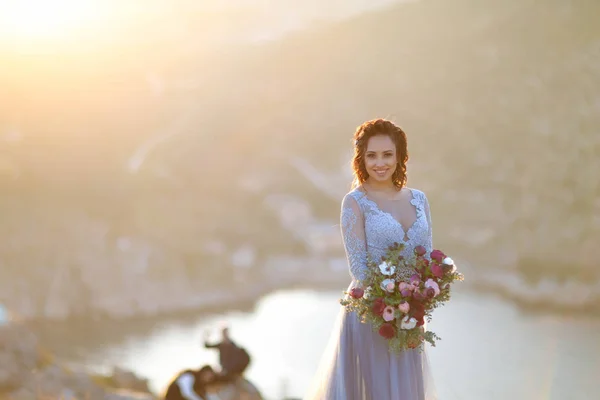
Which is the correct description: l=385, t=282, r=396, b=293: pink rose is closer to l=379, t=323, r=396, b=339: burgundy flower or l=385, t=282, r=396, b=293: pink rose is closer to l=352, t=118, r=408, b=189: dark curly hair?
l=379, t=323, r=396, b=339: burgundy flower

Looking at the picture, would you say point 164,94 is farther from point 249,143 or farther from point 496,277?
point 496,277

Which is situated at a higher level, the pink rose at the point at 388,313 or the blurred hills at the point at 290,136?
the blurred hills at the point at 290,136

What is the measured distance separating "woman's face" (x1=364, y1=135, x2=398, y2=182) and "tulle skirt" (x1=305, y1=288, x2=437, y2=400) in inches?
20.3

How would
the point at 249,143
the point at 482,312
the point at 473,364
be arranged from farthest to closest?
the point at 249,143, the point at 482,312, the point at 473,364

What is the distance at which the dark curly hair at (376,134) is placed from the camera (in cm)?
202

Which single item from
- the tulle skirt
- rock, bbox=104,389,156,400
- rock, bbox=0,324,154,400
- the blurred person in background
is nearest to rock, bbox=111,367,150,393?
rock, bbox=0,324,154,400

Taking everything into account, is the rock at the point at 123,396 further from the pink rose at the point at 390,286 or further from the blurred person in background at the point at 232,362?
the pink rose at the point at 390,286

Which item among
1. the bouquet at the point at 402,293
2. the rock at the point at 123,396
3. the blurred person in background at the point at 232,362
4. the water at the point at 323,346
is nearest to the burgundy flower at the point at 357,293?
the bouquet at the point at 402,293

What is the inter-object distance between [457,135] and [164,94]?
326 centimetres

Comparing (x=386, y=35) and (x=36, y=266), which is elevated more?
(x=386, y=35)

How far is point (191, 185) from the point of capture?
21.4 feet

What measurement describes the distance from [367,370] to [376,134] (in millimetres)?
815

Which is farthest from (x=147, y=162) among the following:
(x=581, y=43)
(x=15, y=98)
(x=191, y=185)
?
(x=581, y=43)

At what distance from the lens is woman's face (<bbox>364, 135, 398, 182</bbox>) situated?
201 centimetres
